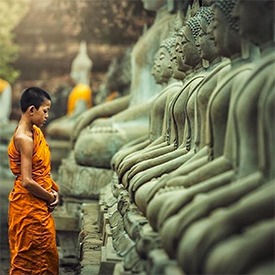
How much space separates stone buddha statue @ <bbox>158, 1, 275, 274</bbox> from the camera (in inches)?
116

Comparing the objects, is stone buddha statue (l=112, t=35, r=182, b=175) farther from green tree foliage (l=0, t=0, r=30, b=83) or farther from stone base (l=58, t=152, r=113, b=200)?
green tree foliage (l=0, t=0, r=30, b=83)

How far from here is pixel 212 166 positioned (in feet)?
12.6

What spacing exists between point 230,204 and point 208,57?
1.80 m

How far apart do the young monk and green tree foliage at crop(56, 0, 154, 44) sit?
24.9 feet

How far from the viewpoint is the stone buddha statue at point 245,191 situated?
2.95 metres

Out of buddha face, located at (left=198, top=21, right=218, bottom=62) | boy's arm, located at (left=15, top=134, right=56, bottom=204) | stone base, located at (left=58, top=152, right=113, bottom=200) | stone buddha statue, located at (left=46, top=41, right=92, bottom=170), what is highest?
buddha face, located at (left=198, top=21, right=218, bottom=62)

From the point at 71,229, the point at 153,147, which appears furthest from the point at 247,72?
the point at 71,229

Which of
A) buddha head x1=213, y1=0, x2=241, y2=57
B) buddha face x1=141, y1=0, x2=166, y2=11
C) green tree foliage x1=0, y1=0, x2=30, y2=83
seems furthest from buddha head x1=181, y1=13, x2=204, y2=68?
green tree foliage x1=0, y1=0, x2=30, y2=83

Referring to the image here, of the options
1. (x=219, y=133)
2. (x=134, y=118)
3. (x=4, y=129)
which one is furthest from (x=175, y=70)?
(x=4, y=129)

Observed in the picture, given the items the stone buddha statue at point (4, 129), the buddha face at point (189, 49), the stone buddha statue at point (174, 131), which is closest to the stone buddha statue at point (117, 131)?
the stone buddha statue at point (174, 131)

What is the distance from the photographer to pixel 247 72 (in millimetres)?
3930

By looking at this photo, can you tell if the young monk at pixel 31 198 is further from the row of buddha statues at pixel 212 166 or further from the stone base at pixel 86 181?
the stone base at pixel 86 181

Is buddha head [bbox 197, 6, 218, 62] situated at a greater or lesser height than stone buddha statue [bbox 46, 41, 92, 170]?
greater

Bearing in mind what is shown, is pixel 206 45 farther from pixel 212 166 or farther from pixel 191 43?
pixel 212 166
